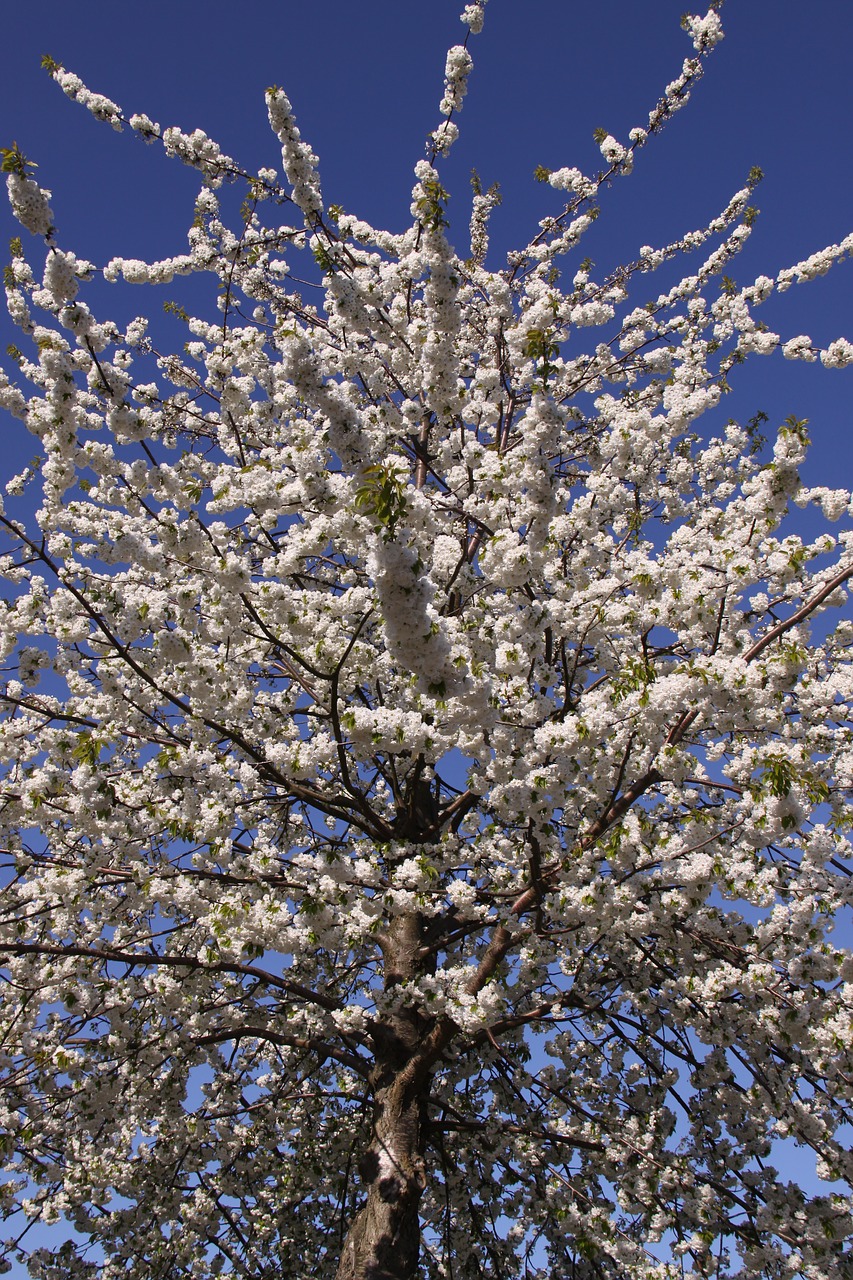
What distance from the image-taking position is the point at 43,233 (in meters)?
5.34

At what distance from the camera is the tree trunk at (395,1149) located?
637 centimetres

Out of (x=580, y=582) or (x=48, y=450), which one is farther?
(x=580, y=582)

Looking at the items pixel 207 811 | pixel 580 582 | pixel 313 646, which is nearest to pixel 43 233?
pixel 313 646

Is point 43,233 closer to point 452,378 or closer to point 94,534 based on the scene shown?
point 94,534

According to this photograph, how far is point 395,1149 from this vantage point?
6.84m

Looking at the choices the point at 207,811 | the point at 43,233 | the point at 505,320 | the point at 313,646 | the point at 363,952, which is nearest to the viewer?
the point at 43,233

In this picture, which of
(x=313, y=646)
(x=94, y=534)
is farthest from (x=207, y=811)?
(x=94, y=534)

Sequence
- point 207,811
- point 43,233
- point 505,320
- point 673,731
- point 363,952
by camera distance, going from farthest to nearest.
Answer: point 505,320 < point 363,952 < point 207,811 < point 673,731 < point 43,233

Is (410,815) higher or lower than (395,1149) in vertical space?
higher

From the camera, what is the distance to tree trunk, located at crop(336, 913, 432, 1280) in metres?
6.37

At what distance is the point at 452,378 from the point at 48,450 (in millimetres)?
3542

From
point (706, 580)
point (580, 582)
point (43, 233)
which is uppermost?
point (43, 233)

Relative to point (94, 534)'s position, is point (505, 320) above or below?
above

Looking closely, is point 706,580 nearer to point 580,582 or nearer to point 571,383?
point 580,582
